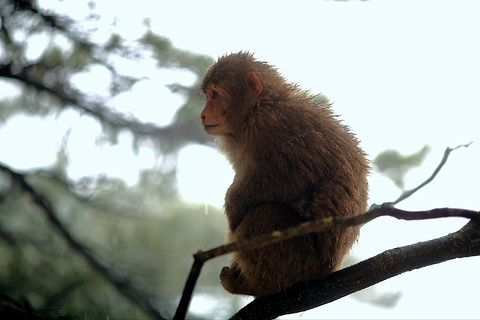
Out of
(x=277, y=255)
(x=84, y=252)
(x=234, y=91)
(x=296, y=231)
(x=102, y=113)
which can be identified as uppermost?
(x=102, y=113)

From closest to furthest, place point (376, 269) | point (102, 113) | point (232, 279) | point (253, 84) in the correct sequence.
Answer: point (376, 269) < point (232, 279) < point (253, 84) < point (102, 113)

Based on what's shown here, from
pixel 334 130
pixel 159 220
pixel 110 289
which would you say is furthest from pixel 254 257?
pixel 159 220

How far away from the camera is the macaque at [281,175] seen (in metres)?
1.88

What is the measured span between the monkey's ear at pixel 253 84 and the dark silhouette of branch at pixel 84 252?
67.5 inches

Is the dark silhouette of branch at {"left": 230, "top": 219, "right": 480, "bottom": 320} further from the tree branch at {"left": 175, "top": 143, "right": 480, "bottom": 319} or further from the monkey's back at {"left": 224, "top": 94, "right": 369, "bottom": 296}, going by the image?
the tree branch at {"left": 175, "top": 143, "right": 480, "bottom": 319}

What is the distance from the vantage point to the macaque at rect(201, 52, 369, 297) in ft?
6.16

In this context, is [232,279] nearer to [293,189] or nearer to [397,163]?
[293,189]

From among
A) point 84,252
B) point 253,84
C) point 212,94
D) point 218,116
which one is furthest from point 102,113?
point 253,84

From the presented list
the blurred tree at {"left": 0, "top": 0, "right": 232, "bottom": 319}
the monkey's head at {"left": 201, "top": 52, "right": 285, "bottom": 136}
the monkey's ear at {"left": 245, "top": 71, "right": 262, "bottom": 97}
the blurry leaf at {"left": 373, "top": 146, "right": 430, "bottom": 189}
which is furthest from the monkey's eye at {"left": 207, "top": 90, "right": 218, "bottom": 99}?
the blurry leaf at {"left": 373, "top": 146, "right": 430, "bottom": 189}

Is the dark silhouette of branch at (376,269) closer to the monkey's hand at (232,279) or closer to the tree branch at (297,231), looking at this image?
the monkey's hand at (232,279)

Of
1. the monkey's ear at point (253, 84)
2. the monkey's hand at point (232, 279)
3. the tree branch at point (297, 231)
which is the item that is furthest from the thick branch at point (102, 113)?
the tree branch at point (297, 231)

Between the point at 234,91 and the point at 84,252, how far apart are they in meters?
1.81

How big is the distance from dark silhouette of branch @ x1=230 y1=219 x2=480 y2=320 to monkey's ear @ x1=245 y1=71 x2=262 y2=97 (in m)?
1.09

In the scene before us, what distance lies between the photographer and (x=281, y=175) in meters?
2.03
